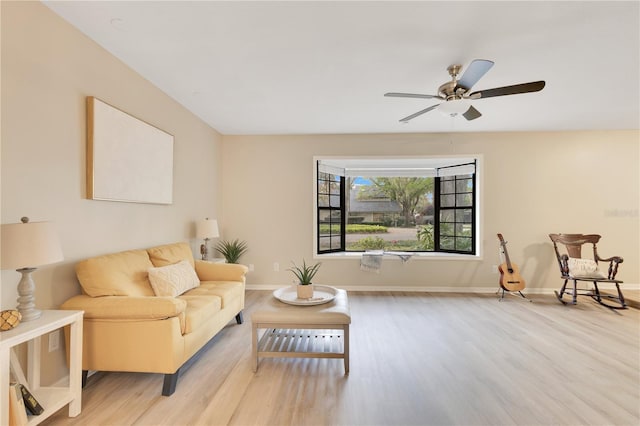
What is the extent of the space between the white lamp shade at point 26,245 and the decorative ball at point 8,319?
24 centimetres

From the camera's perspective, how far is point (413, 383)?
2.12 metres

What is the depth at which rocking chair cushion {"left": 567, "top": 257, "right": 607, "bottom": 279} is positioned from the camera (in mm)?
3818

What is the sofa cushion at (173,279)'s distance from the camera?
2467mm

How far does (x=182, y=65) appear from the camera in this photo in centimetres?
262

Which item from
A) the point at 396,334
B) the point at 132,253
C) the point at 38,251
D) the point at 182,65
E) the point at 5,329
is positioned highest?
the point at 182,65

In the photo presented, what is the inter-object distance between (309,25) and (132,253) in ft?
7.71

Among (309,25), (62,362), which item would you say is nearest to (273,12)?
(309,25)

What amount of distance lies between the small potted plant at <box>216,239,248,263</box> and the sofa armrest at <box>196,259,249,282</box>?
1139 millimetres

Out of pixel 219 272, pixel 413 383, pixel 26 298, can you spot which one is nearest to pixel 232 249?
pixel 219 272

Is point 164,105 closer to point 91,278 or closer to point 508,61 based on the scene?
point 91,278

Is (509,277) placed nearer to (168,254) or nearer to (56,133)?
(168,254)

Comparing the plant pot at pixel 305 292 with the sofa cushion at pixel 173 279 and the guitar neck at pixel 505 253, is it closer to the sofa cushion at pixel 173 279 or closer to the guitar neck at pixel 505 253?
the sofa cushion at pixel 173 279

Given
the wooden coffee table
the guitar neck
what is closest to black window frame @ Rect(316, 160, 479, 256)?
the guitar neck

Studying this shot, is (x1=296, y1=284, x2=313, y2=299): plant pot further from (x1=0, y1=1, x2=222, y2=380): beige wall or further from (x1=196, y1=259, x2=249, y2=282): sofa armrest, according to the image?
(x1=0, y1=1, x2=222, y2=380): beige wall
